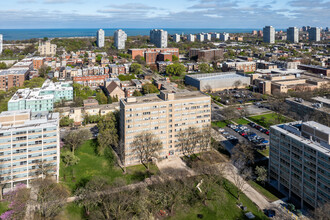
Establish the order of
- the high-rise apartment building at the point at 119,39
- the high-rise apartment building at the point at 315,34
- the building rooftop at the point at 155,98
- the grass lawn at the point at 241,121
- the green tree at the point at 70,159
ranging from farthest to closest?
A: the high-rise apartment building at the point at 315,34 < the high-rise apartment building at the point at 119,39 < the grass lawn at the point at 241,121 < the building rooftop at the point at 155,98 < the green tree at the point at 70,159

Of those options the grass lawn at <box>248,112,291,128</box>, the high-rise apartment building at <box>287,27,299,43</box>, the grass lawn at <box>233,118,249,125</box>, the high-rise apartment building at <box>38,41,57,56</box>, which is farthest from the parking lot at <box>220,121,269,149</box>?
the high-rise apartment building at <box>287,27,299,43</box>

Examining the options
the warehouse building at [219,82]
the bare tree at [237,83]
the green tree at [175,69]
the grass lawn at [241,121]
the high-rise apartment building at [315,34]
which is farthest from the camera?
the high-rise apartment building at [315,34]

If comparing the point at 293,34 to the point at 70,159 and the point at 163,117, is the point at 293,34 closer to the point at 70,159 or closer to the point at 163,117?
the point at 163,117

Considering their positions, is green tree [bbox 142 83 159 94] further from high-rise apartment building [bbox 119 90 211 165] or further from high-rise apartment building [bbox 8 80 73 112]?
high-rise apartment building [bbox 119 90 211 165]

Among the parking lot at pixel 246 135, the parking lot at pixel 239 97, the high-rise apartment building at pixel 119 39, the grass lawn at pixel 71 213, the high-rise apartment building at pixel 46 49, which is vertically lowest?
the grass lawn at pixel 71 213

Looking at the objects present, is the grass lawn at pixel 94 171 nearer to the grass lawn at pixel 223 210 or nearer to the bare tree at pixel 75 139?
the bare tree at pixel 75 139

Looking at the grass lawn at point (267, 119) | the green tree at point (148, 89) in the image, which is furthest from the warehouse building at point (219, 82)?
the grass lawn at point (267, 119)
